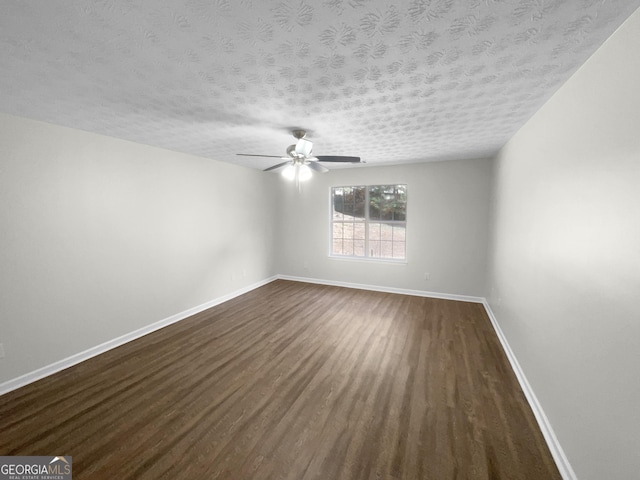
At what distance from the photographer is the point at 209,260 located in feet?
13.8

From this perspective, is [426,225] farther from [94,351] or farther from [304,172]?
[94,351]

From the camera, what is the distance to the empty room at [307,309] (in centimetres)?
116

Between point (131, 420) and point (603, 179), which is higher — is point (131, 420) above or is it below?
below

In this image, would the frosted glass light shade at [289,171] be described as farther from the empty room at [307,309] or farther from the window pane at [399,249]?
the window pane at [399,249]

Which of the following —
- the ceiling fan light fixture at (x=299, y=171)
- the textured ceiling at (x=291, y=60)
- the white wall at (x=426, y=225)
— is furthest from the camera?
the white wall at (x=426, y=225)

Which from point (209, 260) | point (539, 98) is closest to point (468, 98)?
point (539, 98)

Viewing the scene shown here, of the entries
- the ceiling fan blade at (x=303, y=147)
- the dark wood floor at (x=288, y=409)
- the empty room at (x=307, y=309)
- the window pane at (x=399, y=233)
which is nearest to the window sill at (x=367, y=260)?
the window pane at (x=399, y=233)

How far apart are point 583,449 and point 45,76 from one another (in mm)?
3877

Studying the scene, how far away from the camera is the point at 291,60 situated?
142 cm

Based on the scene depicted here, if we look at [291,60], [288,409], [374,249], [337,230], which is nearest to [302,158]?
[291,60]

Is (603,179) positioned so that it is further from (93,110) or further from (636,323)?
(93,110)

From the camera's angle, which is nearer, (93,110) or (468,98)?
(468,98)

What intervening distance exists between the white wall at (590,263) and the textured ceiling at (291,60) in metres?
0.26

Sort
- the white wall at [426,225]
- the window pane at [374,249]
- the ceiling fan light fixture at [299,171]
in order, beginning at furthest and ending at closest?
1. the window pane at [374,249]
2. the white wall at [426,225]
3. the ceiling fan light fixture at [299,171]
